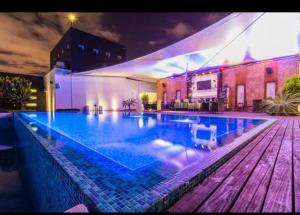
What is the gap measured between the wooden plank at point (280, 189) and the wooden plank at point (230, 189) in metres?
0.16

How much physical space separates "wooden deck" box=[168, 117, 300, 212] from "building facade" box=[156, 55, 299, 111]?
8400 mm

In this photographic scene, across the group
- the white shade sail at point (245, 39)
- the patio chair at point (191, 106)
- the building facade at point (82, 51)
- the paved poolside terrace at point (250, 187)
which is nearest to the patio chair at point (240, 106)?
the white shade sail at point (245, 39)

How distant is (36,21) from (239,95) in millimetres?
12823

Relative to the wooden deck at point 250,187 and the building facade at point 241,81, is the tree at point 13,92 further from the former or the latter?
the wooden deck at point 250,187

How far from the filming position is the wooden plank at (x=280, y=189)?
0.93 meters

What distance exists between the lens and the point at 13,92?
43.2 ft

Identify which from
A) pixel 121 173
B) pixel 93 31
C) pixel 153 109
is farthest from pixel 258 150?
pixel 93 31

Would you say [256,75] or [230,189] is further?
[256,75]

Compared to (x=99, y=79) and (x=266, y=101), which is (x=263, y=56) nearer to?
(x=266, y=101)

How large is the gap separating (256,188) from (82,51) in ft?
49.9

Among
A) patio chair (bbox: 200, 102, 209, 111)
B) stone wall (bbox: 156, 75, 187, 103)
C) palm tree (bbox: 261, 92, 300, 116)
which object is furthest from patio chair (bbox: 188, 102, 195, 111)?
palm tree (bbox: 261, 92, 300, 116)

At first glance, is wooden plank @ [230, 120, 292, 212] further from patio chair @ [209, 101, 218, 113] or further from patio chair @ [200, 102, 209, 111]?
patio chair @ [200, 102, 209, 111]

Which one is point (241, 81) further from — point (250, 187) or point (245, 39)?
point (250, 187)

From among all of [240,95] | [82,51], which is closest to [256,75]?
[240,95]
